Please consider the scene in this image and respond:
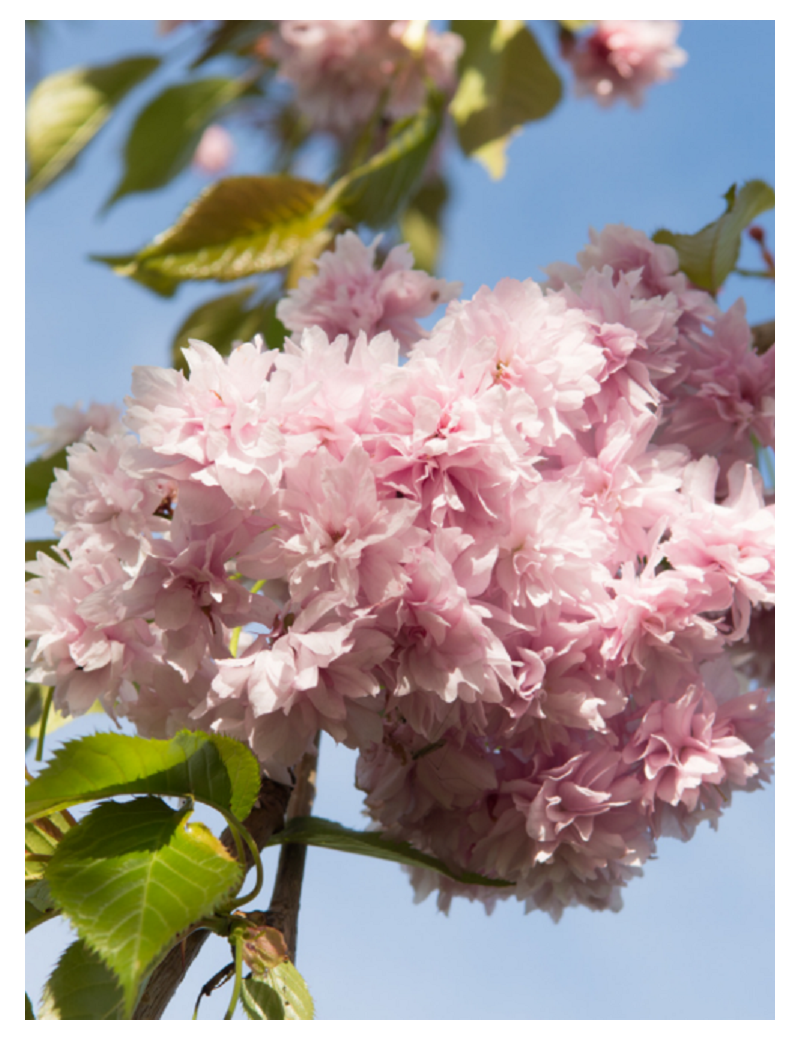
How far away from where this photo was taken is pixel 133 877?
435 millimetres

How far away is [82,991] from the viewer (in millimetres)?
483

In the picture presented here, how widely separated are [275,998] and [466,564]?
0.83 feet

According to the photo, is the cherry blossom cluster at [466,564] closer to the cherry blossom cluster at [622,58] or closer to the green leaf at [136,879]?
the green leaf at [136,879]

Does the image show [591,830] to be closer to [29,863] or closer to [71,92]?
[29,863]

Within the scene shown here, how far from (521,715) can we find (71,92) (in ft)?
4.22

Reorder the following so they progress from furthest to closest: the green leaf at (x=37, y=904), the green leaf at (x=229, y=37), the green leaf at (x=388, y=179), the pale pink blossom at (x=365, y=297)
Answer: the green leaf at (x=229, y=37)
the green leaf at (x=388, y=179)
the pale pink blossom at (x=365, y=297)
the green leaf at (x=37, y=904)

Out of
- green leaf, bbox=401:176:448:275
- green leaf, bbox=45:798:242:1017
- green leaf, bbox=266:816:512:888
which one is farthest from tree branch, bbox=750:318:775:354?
green leaf, bbox=401:176:448:275

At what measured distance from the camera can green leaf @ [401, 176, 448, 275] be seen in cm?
178

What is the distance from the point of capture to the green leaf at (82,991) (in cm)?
48

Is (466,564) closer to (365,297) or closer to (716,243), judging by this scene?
(365,297)

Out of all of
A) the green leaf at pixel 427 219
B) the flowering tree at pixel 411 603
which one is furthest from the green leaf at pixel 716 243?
the green leaf at pixel 427 219

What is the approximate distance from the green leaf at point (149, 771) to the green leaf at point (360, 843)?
0.11m

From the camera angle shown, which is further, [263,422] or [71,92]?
[71,92]

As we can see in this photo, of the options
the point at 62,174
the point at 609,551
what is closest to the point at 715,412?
the point at 609,551
